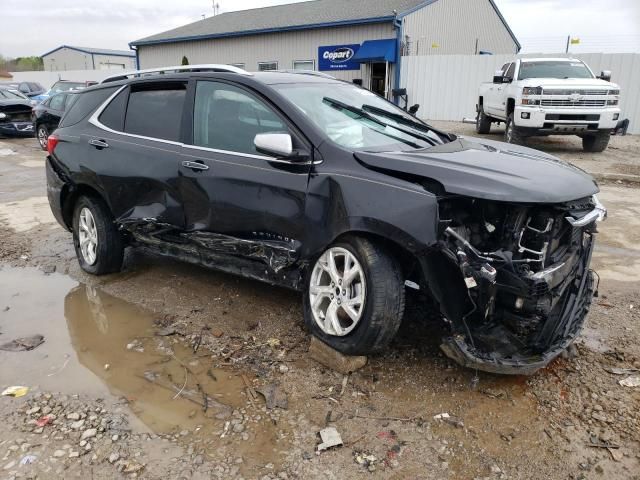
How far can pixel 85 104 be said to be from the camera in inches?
199

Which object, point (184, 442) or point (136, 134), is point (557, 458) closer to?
point (184, 442)

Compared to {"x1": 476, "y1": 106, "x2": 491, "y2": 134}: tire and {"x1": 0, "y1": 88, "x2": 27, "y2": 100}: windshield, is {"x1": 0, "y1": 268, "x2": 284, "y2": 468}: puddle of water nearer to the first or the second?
{"x1": 476, "y1": 106, "x2": 491, "y2": 134}: tire

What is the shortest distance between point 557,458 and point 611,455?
270 millimetres

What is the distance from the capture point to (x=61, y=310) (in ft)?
14.5

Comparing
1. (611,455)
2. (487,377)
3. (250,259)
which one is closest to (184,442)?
(250,259)

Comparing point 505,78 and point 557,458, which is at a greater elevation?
point 505,78

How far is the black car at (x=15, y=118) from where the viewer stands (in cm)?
1642

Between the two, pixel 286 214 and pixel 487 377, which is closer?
pixel 487 377

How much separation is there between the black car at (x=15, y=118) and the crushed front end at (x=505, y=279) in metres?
17.3

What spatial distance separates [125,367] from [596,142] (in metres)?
11.4

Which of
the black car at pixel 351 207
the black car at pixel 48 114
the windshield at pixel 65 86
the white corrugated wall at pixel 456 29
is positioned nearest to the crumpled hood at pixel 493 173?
the black car at pixel 351 207

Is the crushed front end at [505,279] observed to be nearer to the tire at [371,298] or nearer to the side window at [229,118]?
the tire at [371,298]

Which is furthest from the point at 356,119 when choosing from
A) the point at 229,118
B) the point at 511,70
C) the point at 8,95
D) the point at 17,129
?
the point at 8,95

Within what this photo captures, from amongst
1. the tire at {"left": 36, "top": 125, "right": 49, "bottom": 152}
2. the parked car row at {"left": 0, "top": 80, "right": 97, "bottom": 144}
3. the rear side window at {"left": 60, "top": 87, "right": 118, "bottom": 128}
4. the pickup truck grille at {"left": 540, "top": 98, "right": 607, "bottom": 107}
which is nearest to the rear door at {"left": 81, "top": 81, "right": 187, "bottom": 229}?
the rear side window at {"left": 60, "top": 87, "right": 118, "bottom": 128}
